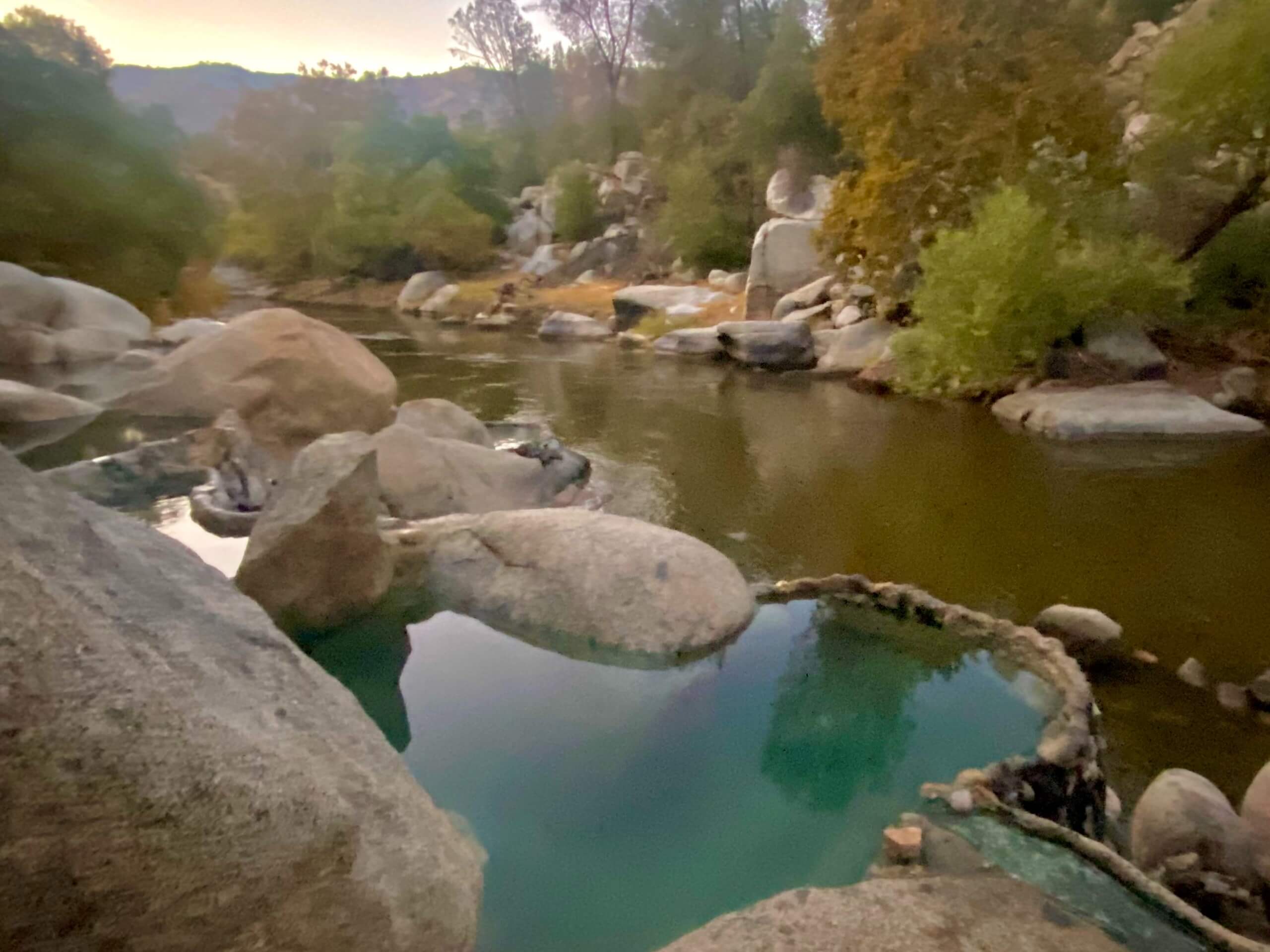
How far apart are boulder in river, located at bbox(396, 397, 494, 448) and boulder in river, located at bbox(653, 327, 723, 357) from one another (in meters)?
9.57

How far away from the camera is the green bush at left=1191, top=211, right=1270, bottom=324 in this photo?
1182 cm

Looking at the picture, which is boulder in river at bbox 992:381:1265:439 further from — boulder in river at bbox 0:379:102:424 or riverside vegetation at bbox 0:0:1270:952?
boulder in river at bbox 0:379:102:424

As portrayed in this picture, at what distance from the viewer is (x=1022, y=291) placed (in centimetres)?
1112

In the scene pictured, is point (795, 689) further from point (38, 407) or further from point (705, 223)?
point (705, 223)

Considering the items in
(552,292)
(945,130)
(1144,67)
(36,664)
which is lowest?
(552,292)

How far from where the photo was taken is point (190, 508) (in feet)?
19.4

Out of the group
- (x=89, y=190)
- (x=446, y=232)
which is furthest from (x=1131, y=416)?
(x=446, y=232)

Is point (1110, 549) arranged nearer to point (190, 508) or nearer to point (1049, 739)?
point (1049, 739)

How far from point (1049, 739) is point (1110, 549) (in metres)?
3.60

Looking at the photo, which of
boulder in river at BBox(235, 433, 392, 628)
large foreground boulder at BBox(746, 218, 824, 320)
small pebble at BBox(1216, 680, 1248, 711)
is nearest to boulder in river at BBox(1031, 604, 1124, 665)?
small pebble at BBox(1216, 680, 1248, 711)

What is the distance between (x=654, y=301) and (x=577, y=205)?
1202 cm

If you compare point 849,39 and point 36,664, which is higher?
point 849,39

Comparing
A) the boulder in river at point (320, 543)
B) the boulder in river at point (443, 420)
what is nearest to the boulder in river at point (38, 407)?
the boulder in river at point (443, 420)

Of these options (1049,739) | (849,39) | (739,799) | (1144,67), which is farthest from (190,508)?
(1144,67)
